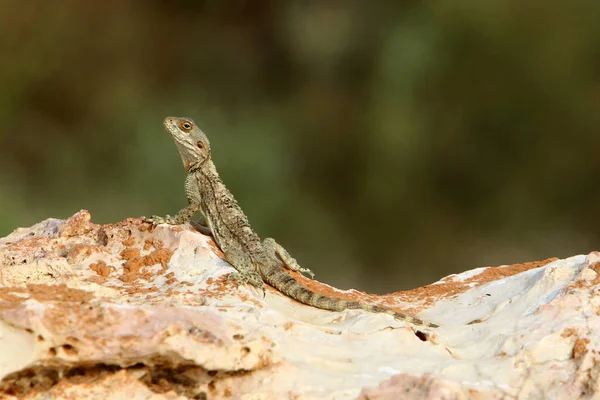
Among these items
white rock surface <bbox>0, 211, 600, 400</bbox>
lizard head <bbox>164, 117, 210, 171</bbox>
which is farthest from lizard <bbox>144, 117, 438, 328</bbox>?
white rock surface <bbox>0, 211, 600, 400</bbox>

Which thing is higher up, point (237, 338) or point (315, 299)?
point (315, 299)

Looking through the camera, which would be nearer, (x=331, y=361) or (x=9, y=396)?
(x=9, y=396)

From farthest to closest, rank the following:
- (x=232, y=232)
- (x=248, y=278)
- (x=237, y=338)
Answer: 1. (x=232, y=232)
2. (x=248, y=278)
3. (x=237, y=338)

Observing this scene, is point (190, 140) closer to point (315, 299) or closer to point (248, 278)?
point (248, 278)

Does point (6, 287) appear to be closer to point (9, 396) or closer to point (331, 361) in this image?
point (9, 396)

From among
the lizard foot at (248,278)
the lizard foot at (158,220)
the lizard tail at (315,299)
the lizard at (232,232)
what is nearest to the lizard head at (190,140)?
the lizard at (232,232)

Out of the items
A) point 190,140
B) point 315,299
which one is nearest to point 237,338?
point 315,299

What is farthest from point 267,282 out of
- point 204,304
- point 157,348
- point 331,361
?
point 157,348
